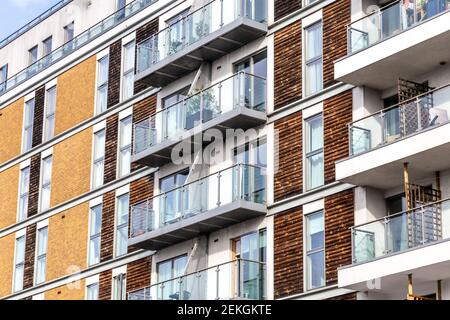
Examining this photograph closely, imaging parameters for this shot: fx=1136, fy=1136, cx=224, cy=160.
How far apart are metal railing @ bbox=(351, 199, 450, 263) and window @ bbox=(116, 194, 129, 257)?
11.8m

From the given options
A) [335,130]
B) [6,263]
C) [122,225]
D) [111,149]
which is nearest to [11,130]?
[6,263]

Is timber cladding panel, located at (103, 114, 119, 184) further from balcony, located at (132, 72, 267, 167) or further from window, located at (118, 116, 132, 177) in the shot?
balcony, located at (132, 72, 267, 167)

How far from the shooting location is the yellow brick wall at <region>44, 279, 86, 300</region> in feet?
121

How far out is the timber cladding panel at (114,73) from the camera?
123 ft

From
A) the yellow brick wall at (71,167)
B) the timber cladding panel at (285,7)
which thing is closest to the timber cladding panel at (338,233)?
the timber cladding panel at (285,7)

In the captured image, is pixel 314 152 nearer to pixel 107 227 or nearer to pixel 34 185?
pixel 107 227

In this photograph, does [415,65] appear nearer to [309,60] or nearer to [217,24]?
[309,60]

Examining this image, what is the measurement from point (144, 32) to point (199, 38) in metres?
4.92

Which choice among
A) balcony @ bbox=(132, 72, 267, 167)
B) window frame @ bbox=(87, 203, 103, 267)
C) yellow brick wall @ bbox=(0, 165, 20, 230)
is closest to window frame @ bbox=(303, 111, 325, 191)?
balcony @ bbox=(132, 72, 267, 167)

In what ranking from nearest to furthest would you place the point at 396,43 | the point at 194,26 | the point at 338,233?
the point at 396,43 < the point at 338,233 < the point at 194,26

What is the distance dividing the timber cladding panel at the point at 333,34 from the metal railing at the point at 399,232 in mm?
4825

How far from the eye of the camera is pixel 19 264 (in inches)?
1617

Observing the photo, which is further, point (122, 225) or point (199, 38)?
point (122, 225)
